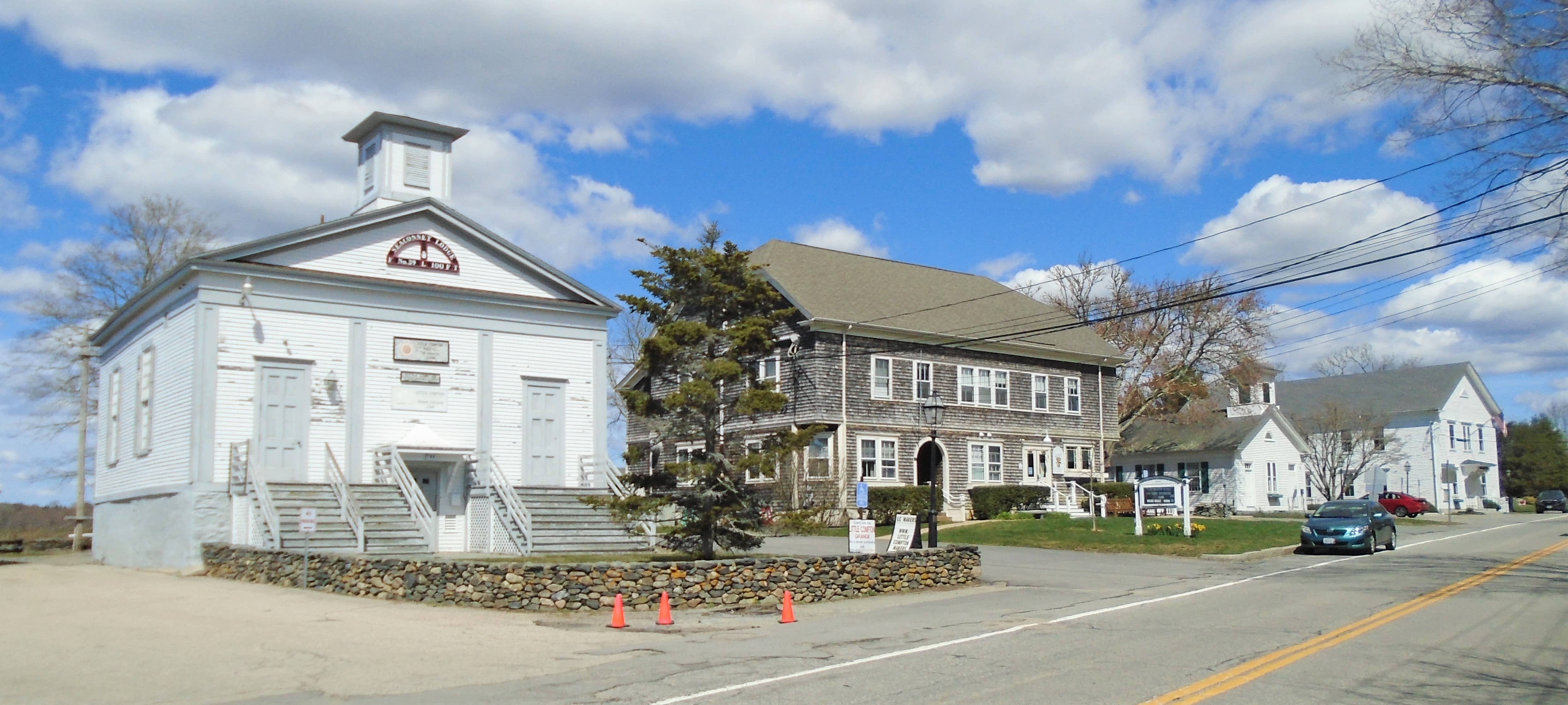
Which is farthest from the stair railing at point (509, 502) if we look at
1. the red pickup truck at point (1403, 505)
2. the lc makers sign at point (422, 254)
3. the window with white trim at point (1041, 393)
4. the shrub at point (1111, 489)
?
the red pickup truck at point (1403, 505)

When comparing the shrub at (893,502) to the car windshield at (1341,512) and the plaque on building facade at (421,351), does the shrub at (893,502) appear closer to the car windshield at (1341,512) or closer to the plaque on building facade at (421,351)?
the car windshield at (1341,512)

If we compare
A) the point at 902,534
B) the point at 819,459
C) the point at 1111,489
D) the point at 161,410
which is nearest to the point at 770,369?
the point at 819,459

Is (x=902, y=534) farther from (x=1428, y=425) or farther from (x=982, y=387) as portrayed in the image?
(x=1428, y=425)

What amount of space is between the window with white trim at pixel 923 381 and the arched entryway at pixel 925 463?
171cm

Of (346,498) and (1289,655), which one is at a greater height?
(346,498)

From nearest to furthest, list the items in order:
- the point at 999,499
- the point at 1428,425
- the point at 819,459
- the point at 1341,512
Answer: the point at 1341,512
the point at 819,459
the point at 999,499
the point at 1428,425

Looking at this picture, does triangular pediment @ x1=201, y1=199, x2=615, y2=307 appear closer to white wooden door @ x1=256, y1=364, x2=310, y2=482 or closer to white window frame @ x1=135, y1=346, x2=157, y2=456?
white wooden door @ x1=256, y1=364, x2=310, y2=482

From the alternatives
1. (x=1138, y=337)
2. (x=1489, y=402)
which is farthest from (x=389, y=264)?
(x=1489, y=402)

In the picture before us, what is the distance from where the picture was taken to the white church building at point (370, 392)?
78.9 ft

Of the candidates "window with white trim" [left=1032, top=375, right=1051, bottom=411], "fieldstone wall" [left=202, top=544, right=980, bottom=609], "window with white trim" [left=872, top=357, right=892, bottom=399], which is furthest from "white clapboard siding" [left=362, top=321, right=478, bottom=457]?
"window with white trim" [left=1032, top=375, right=1051, bottom=411]

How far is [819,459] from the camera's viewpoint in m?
38.7

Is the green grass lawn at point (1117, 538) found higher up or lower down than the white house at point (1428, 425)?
lower down

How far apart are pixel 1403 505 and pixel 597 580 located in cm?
5147

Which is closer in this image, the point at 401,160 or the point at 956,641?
the point at 956,641
